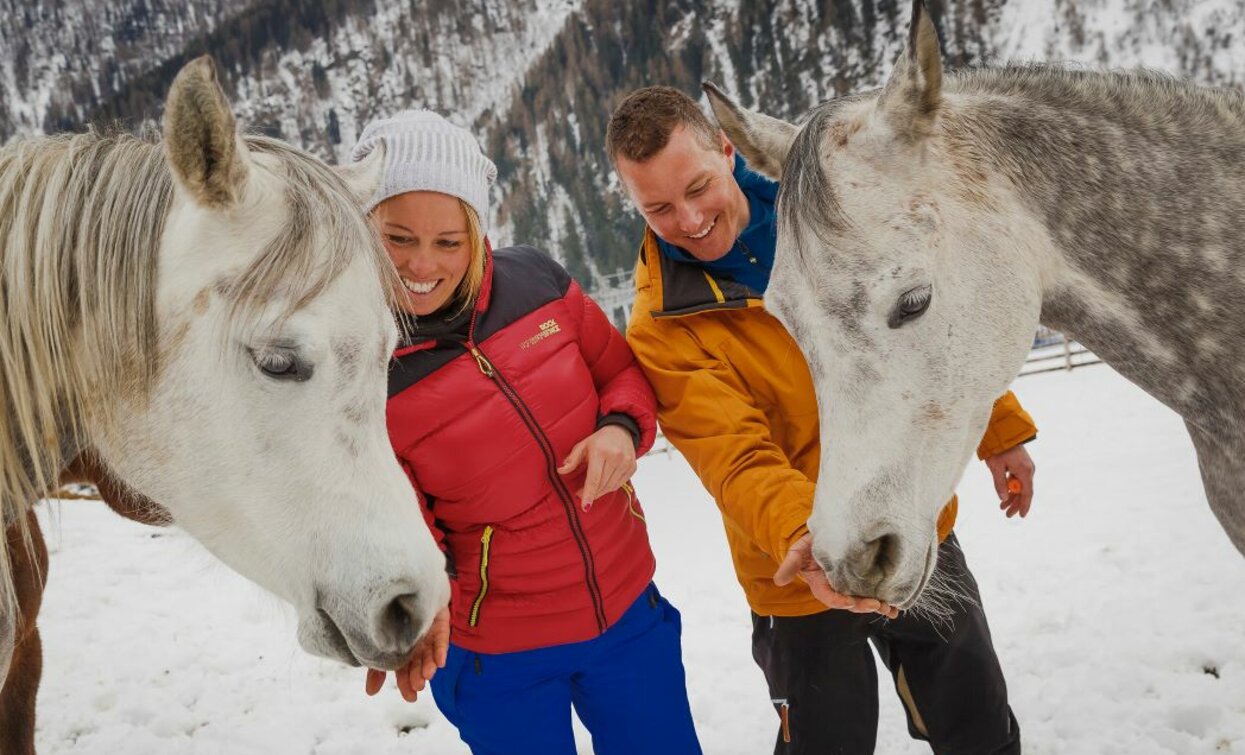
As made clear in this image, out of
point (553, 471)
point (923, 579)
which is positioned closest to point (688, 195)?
point (553, 471)

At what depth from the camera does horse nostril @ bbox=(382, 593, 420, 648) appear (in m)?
1.40

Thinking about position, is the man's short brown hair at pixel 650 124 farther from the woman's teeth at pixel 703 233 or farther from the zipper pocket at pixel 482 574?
the zipper pocket at pixel 482 574

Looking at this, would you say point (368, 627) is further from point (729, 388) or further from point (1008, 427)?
point (1008, 427)

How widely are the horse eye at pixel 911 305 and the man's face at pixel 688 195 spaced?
0.74 m

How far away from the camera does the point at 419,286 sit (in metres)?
1.90

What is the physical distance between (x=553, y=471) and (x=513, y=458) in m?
0.12

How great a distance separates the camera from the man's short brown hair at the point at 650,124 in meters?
2.15

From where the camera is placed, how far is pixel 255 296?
4.41 feet

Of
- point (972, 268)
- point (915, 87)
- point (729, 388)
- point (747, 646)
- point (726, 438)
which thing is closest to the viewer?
point (915, 87)

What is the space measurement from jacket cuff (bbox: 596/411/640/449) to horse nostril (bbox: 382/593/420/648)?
81cm

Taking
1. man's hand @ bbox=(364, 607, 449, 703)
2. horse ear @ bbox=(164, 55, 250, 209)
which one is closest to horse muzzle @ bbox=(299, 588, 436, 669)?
man's hand @ bbox=(364, 607, 449, 703)

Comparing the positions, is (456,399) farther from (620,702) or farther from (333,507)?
(620,702)

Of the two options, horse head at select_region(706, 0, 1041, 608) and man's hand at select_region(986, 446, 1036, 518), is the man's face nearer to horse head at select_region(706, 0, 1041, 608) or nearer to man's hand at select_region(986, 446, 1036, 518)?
horse head at select_region(706, 0, 1041, 608)

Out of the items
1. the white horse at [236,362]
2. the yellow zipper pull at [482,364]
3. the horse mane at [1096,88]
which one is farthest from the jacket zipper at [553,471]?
the horse mane at [1096,88]
